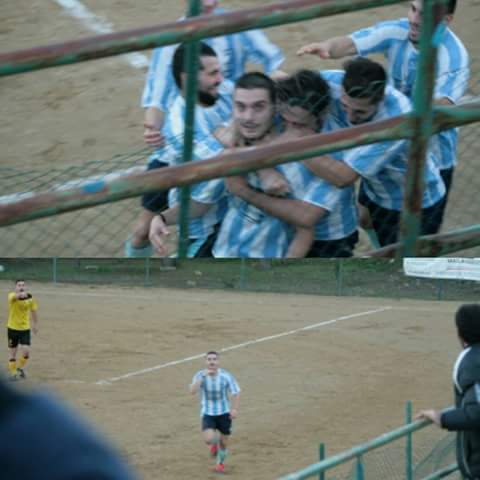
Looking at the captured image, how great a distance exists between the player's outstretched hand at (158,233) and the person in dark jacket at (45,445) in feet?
7.27

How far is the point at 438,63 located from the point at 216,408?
400 inches

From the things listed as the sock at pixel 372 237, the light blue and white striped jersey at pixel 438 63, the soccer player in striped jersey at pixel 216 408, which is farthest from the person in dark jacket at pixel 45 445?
the soccer player in striped jersey at pixel 216 408

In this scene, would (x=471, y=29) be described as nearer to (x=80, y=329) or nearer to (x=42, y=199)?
(x=42, y=199)

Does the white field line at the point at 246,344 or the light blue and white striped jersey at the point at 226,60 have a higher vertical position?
the light blue and white striped jersey at the point at 226,60

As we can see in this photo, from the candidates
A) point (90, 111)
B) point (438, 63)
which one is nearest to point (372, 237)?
point (438, 63)

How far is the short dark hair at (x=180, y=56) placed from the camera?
2865mm

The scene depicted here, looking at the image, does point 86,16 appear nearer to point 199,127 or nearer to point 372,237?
point 372,237

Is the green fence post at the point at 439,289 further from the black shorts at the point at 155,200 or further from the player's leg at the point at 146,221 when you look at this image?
the black shorts at the point at 155,200

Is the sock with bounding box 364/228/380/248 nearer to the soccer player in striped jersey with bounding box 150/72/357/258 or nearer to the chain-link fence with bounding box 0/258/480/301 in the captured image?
the soccer player in striped jersey with bounding box 150/72/357/258

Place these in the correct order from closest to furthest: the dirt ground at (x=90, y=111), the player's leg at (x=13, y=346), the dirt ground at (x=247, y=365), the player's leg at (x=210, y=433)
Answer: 1. the dirt ground at (x=90, y=111)
2. the player's leg at (x=210, y=433)
3. the dirt ground at (x=247, y=365)
4. the player's leg at (x=13, y=346)

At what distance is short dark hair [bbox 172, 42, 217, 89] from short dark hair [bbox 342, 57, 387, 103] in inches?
13.7

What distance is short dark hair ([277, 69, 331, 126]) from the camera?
2984mm

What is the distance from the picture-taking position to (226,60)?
297 cm

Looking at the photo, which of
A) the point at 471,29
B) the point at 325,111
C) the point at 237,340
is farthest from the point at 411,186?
the point at 237,340
